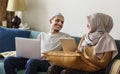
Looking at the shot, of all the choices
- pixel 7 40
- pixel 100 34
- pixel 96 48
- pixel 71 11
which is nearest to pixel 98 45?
pixel 96 48

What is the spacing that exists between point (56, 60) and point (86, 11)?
119cm

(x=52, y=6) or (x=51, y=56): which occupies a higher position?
(x=52, y=6)

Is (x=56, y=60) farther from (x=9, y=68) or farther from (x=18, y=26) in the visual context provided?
(x=18, y=26)

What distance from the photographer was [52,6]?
3.97m

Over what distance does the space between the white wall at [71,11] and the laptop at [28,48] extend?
98cm

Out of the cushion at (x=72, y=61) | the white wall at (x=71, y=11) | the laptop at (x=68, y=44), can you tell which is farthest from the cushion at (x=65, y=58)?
the white wall at (x=71, y=11)

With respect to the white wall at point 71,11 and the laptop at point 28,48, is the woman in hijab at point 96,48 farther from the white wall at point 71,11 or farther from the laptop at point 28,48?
the white wall at point 71,11

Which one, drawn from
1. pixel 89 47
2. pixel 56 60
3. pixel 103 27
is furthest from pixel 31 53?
pixel 103 27

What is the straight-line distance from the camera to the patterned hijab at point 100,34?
263cm

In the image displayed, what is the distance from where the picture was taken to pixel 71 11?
374cm

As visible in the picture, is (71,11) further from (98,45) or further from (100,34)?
(98,45)

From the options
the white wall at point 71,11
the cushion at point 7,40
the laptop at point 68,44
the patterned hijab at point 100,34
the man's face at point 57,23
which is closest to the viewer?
the patterned hijab at point 100,34

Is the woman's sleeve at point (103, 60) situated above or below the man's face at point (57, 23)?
below

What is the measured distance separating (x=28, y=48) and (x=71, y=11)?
1140 mm
